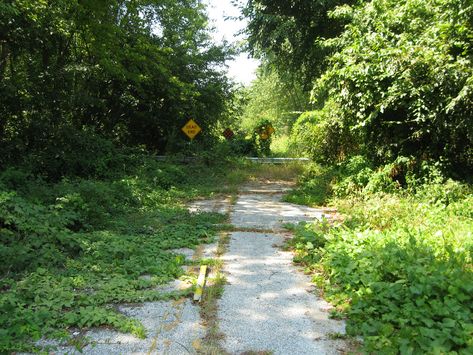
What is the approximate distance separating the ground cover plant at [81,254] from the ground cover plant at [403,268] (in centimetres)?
195

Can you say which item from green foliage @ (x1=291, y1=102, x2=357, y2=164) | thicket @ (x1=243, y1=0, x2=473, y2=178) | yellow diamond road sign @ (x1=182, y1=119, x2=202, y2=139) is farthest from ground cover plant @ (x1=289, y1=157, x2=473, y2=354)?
yellow diamond road sign @ (x1=182, y1=119, x2=202, y2=139)

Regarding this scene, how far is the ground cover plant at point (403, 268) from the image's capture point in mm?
3734

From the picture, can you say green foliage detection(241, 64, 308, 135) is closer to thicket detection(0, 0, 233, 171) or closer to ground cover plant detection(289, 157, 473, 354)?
thicket detection(0, 0, 233, 171)

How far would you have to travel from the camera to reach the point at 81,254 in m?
6.09

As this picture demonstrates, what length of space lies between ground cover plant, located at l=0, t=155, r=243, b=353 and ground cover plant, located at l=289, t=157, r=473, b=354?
195cm

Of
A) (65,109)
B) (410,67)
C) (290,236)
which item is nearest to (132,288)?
(290,236)

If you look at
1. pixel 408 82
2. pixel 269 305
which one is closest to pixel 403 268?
pixel 269 305

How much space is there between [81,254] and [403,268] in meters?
4.20

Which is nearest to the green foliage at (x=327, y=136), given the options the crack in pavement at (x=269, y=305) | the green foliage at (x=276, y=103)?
the crack in pavement at (x=269, y=305)

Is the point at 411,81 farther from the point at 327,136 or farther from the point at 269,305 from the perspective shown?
the point at 269,305

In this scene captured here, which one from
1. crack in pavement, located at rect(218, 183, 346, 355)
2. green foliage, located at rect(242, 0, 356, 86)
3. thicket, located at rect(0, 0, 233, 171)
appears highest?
green foliage, located at rect(242, 0, 356, 86)

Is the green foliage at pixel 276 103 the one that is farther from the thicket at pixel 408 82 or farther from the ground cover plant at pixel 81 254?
the ground cover plant at pixel 81 254

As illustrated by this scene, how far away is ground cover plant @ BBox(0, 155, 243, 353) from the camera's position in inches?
163

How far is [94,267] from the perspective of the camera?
18.3ft
